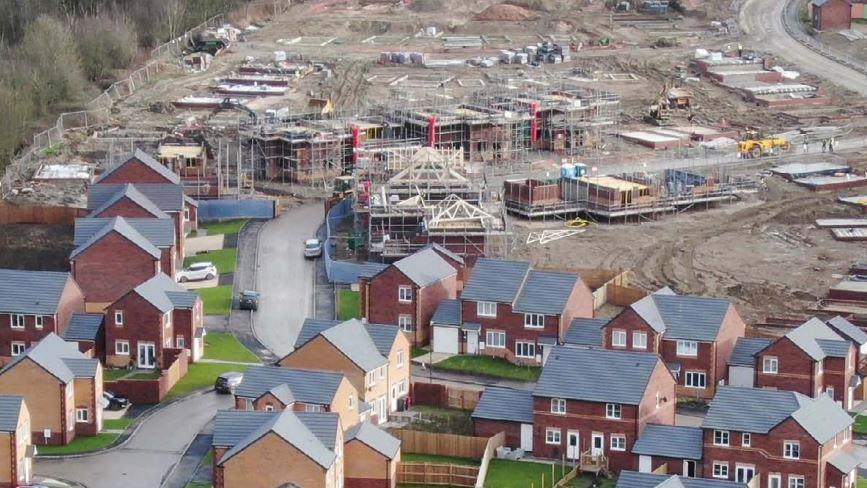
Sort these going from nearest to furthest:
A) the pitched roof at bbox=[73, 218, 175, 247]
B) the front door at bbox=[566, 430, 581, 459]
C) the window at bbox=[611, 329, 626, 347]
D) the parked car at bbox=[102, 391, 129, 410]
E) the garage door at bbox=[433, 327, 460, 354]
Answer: the front door at bbox=[566, 430, 581, 459] → the parked car at bbox=[102, 391, 129, 410] → the window at bbox=[611, 329, 626, 347] → the garage door at bbox=[433, 327, 460, 354] → the pitched roof at bbox=[73, 218, 175, 247]

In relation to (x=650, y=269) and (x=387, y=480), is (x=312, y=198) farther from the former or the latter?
(x=387, y=480)

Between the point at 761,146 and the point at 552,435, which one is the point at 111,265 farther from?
the point at 761,146

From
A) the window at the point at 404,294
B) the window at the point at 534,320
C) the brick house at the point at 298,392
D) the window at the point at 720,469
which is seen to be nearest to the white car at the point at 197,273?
the window at the point at 404,294

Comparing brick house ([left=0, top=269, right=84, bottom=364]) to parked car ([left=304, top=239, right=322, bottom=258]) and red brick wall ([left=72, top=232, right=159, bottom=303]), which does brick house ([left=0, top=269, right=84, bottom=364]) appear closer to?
red brick wall ([left=72, top=232, right=159, bottom=303])

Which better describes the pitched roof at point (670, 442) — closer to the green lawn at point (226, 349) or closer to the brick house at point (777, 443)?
the brick house at point (777, 443)

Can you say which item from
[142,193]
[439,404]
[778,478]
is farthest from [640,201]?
[778,478]

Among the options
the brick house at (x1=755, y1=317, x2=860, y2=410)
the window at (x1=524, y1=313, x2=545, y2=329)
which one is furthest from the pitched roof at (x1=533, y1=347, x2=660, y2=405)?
the window at (x1=524, y1=313, x2=545, y2=329)

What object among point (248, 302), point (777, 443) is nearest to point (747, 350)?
point (777, 443)
